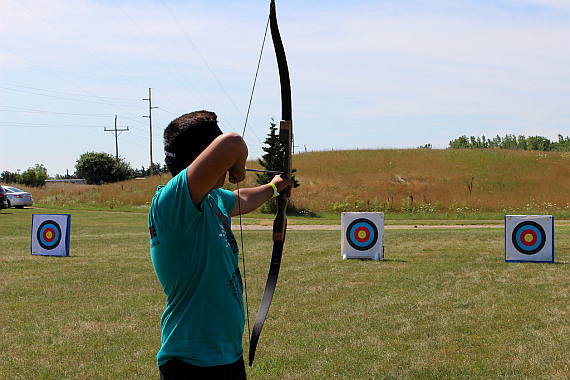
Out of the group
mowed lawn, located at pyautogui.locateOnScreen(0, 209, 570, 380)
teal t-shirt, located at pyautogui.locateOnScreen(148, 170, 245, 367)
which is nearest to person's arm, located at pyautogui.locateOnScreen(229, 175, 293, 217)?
teal t-shirt, located at pyautogui.locateOnScreen(148, 170, 245, 367)

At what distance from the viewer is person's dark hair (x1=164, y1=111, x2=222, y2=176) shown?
202 centimetres

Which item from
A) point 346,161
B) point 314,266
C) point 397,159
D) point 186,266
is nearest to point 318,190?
point 346,161

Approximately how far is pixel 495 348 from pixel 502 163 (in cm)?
4895

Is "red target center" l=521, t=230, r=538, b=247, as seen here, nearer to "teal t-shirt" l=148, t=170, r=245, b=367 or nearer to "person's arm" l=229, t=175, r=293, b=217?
"person's arm" l=229, t=175, r=293, b=217

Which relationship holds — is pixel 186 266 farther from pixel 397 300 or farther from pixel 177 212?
pixel 397 300

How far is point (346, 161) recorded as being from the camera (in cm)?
4984

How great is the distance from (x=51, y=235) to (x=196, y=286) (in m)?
11.1

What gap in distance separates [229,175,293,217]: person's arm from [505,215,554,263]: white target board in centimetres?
884

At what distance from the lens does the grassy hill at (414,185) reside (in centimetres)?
3547

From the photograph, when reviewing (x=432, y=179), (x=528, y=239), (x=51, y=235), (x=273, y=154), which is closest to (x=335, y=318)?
(x=528, y=239)

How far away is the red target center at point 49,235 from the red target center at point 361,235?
647 centimetres

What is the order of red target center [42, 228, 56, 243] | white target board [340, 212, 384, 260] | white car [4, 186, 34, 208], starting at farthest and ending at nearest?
white car [4, 186, 34, 208]
red target center [42, 228, 56, 243]
white target board [340, 212, 384, 260]

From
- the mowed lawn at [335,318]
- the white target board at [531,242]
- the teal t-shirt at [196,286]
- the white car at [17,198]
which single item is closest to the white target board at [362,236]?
the mowed lawn at [335,318]

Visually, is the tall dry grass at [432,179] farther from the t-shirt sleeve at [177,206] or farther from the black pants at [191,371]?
the t-shirt sleeve at [177,206]
